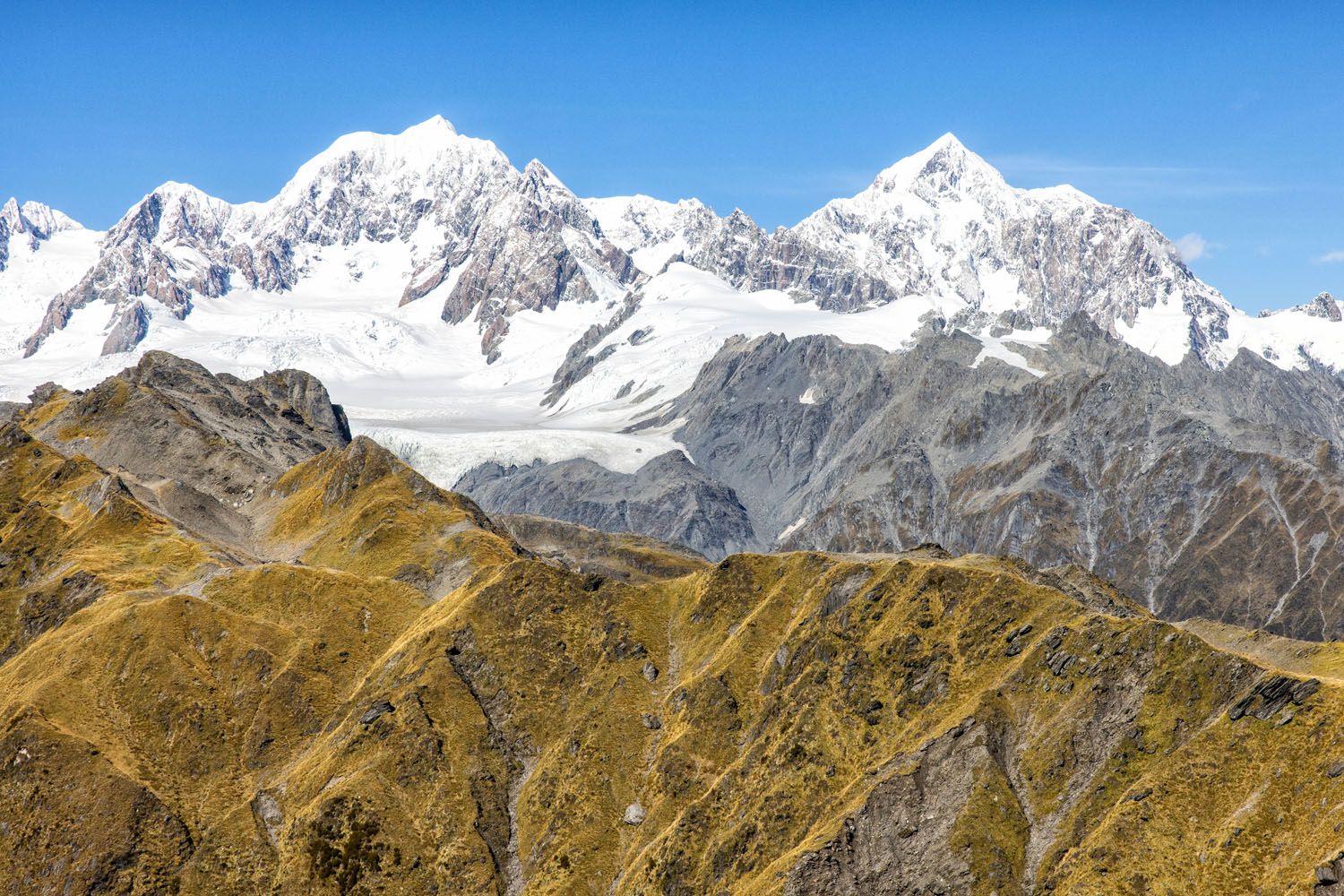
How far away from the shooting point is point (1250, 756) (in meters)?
136

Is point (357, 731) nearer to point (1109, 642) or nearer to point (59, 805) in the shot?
point (59, 805)

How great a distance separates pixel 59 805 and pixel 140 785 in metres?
9.54

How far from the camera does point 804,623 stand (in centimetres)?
18938

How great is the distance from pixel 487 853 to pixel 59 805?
52.3 m

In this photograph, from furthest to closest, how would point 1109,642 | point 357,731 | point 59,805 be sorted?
1. point 357,731
2. point 59,805
3. point 1109,642

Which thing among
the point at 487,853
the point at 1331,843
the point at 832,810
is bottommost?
the point at 487,853

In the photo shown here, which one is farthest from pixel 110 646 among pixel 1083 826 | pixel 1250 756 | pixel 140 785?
pixel 1250 756

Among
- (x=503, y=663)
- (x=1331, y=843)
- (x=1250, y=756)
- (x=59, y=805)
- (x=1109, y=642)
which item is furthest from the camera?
(x=503, y=663)

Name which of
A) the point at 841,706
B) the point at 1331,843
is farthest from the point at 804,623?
the point at 1331,843

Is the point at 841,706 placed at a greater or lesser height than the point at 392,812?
greater

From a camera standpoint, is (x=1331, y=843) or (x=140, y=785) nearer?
(x=1331, y=843)

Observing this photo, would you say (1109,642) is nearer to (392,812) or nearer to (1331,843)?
(1331,843)

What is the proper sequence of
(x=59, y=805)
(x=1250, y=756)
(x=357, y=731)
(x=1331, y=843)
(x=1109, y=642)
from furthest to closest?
1. (x=357, y=731)
2. (x=59, y=805)
3. (x=1109, y=642)
4. (x=1250, y=756)
5. (x=1331, y=843)

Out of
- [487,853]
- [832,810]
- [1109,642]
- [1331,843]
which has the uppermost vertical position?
[1109,642]
